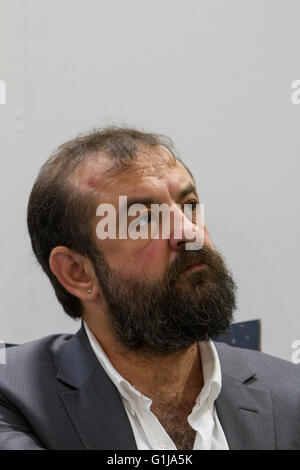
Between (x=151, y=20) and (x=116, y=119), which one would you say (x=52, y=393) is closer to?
(x=116, y=119)

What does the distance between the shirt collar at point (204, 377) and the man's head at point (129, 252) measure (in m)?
0.06

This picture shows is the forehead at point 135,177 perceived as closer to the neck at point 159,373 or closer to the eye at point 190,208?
the eye at point 190,208

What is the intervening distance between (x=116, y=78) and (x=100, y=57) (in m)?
0.07

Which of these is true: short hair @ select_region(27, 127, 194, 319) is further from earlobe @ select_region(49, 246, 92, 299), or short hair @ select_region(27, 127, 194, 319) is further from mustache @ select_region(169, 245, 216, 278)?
mustache @ select_region(169, 245, 216, 278)

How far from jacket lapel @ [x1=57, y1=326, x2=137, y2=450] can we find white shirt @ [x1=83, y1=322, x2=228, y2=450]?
0.06 ft

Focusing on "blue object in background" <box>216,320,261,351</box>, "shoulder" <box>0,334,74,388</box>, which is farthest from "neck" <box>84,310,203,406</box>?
"blue object in background" <box>216,320,261,351</box>

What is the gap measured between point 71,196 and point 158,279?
10.6 inches

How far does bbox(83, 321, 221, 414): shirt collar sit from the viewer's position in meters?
1.22

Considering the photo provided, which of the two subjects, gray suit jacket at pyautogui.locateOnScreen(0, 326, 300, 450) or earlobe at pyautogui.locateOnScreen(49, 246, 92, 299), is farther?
earlobe at pyautogui.locateOnScreen(49, 246, 92, 299)

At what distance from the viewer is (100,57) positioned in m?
1.78

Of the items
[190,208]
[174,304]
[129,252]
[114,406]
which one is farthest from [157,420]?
[190,208]

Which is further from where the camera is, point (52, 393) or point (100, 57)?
point (100, 57)
